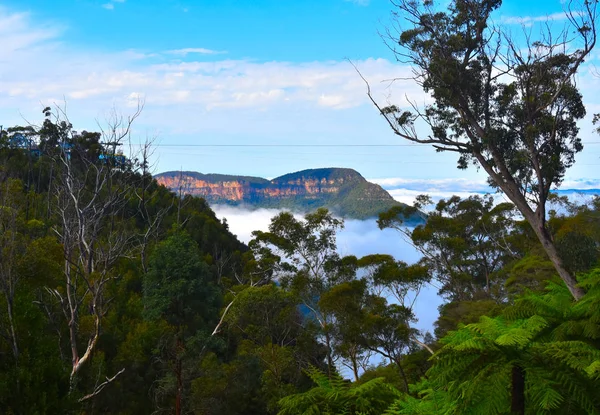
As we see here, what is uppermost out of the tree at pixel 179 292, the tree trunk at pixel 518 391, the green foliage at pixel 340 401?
the tree trunk at pixel 518 391

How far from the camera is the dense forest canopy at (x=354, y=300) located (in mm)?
2998

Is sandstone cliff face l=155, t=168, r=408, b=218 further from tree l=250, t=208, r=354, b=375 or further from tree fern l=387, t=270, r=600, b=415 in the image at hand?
tree fern l=387, t=270, r=600, b=415

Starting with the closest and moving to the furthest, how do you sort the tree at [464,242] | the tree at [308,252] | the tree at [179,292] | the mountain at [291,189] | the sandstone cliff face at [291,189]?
1. the tree at [179,292]
2. the tree at [308,252]
3. the tree at [464,242]
4. the mountain at [291,189]
5. the sandstone cliff face at [291,189]

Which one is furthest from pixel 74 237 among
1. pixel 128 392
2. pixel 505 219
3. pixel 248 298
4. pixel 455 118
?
pixel 505 219

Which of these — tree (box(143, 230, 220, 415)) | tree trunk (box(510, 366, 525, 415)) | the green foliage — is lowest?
tree (box(143, 230, 220, 415))

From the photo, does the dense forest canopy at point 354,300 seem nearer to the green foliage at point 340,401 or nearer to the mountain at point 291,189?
the green foliage at point 340,401

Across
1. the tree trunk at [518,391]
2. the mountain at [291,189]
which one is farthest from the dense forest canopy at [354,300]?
the mountain at [291,189]


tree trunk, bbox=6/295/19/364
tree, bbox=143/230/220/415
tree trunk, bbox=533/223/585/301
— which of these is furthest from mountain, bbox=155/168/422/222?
tree trunk, bbox=6/295/19/364

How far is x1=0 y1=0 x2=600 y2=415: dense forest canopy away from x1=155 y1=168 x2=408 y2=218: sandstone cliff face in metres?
69.1

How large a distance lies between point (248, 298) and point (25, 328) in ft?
35.9

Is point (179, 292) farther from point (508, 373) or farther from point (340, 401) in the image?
point (508, 373)

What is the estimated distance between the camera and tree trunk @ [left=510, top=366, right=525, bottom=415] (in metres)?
2.61

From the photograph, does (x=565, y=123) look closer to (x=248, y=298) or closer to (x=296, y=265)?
(x=248, y=298)

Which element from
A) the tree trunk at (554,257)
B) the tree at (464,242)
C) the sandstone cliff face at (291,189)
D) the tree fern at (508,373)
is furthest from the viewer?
the sandstone cliff face at (291,189)
